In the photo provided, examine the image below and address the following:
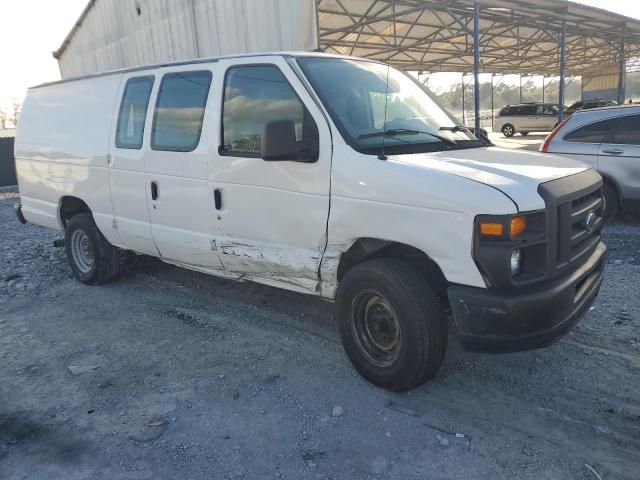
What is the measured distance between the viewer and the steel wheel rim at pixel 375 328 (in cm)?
333

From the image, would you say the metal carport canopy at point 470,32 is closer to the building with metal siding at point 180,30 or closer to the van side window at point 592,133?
the building with metal siding at point 180,30

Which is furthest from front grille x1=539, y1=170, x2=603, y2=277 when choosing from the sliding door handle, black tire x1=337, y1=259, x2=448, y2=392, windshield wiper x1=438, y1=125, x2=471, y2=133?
the sliding door handle

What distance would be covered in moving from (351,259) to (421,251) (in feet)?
2.07

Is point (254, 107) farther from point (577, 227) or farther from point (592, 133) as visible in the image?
point (592, 133)

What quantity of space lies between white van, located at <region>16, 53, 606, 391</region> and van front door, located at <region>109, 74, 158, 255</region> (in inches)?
0.7

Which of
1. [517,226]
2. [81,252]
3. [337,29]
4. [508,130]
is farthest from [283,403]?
[508,130]

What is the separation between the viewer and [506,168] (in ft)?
10.3

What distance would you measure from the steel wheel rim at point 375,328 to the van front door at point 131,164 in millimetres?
2357

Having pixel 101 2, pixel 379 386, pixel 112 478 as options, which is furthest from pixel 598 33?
pixel 112 478

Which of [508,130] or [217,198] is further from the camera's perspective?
[508,130]

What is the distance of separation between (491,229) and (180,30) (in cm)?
1266

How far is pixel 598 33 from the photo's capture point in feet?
74.0

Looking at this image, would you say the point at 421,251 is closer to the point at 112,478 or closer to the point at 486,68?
the point at 112,478

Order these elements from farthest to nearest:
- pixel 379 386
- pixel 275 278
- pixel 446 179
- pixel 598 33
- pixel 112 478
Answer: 1. pixel 598 33
2. pixel 275 278
3. pixel 379 386
4. pixel 446 179
5. pixel 112 478
